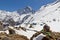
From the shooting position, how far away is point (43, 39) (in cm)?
1928

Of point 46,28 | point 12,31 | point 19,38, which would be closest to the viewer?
point 19,38

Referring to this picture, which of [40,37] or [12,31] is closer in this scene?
[40,37]

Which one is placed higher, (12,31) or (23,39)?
(12,31)

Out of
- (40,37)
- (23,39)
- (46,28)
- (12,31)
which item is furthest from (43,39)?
(12,31)

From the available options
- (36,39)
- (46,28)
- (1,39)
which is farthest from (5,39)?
(46,28)

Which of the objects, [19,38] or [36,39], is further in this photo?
[19,38]

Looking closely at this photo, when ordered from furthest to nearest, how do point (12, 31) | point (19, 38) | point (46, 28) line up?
point (12, 31) < point (46, 28) < point (19, 38)

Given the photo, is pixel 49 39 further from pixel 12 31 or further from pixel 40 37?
pixel 12 31

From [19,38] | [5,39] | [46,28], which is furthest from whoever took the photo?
[46,28]

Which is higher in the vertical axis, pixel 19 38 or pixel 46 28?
pixel 46 28

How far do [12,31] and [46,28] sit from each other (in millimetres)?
5216

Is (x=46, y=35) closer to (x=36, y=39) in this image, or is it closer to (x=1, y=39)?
(x=36, y=39)

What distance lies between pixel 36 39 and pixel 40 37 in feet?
1.51

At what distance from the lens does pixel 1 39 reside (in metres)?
19.8
